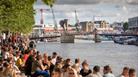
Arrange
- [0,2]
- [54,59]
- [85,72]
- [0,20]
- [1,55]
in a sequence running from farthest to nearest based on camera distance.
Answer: [0,20]
[0,2]
[1,55]
[54,59]
[85,72]

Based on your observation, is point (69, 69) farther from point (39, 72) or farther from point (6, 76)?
point (6, 76)

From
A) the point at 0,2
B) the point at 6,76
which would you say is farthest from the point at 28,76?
Result: the point at 0,2

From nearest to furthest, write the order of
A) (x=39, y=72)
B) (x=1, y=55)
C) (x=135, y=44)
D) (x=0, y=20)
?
1. (x=39, y=72)
2. (x=1, y=55)
3. (x=0, y=20)
4. (x=135, y=44)

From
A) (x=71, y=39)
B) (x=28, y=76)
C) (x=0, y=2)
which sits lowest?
(x=71, y=39)

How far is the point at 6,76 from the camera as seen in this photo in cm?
1363

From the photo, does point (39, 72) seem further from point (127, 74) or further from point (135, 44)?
point (135, 44)

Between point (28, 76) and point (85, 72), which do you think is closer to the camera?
point (85, 72)

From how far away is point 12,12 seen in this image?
36.9 metres

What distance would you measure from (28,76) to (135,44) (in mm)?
124531

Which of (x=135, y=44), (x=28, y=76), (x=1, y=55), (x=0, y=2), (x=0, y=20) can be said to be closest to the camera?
(x=28, y=76)

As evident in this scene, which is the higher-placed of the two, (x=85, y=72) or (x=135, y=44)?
(x=85, y=72)

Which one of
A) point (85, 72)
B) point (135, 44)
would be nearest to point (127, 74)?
point (85, 72)

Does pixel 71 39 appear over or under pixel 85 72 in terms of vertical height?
under

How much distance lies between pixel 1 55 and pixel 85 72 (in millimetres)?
8078
